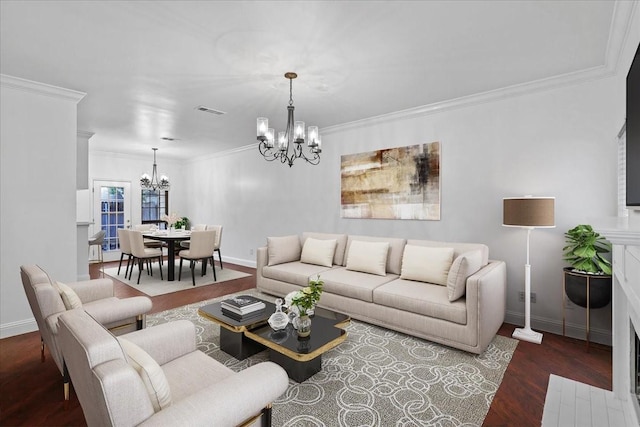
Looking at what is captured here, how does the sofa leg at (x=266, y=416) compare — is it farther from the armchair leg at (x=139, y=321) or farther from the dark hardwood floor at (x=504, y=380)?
the armchair leg at (x=139, y=321)

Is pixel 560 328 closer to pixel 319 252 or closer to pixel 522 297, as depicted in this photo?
pixel 522 297

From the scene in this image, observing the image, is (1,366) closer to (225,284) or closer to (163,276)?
(225,284)

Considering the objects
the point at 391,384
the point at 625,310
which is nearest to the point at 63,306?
the point at 391,384

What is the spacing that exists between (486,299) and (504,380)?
2.11 feet

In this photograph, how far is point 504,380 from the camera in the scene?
236 centimetres

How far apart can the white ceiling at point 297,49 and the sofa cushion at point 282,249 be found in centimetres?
194

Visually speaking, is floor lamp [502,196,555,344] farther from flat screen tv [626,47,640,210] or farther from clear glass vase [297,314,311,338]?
clear glass vase [297,314,311,338]

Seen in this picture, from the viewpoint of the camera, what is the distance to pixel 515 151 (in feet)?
11.4

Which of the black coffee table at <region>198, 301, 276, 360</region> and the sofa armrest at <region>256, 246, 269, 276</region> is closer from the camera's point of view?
the black coffee table at <region>198, 301, 276, 360</region>

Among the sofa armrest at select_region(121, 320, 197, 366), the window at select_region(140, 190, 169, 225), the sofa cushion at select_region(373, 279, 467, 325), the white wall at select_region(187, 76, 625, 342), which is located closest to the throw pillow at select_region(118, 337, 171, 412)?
the sofa armrest at select_region(121, 320, 197, 366)

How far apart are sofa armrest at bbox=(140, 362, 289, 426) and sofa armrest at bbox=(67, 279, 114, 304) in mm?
2158

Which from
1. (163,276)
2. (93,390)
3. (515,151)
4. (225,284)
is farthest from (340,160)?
(93,390)

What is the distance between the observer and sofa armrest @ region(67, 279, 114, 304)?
269cm

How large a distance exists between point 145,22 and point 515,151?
3.75m
